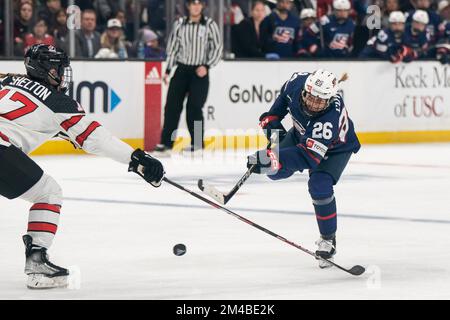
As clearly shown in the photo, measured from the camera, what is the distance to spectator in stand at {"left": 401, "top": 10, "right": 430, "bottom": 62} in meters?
15.8

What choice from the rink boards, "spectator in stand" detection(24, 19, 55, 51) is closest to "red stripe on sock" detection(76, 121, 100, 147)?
the rink boards

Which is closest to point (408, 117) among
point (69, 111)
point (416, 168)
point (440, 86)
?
point (440, 86)

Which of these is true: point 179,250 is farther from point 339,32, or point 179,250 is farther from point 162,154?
point 339,32

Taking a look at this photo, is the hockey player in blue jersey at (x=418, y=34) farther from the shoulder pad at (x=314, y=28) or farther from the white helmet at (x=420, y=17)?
the shoulder pad at (x=314, y=28)

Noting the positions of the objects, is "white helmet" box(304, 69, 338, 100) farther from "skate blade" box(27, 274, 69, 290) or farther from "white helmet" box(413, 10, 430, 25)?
"white helmet" box(413, 10, 430, 25)

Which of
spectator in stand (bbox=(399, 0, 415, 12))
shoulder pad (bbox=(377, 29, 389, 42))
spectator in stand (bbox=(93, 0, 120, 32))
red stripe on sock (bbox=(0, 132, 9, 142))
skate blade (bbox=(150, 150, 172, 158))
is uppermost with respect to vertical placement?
red stripe on sock (bbox=(0, 132, 9, 142))

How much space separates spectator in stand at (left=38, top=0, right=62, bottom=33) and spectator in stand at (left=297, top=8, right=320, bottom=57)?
3124 mm

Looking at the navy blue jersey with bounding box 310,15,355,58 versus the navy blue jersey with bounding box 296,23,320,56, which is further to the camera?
the navy blue jersey with bounding box 310,15,355,58

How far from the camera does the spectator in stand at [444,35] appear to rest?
1581 centimetres

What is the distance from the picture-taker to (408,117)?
1553 cm

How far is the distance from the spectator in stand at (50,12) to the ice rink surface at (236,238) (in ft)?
5.59

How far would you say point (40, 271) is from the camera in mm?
5977

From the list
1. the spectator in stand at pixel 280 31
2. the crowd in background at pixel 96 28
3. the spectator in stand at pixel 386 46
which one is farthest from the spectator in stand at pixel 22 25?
the spectator in stand at pixel 386 46
